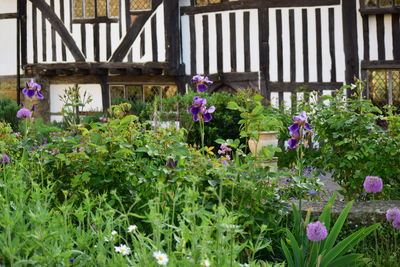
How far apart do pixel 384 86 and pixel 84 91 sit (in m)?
6.55

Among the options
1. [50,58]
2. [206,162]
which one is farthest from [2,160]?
[50,58]

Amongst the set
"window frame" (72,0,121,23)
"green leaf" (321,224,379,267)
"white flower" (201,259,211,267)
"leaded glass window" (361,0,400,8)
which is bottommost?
"green leaf" (321,224,379,267)

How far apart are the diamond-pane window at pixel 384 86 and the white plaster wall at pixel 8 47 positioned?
7829 millimetres

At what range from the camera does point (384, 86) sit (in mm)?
12641

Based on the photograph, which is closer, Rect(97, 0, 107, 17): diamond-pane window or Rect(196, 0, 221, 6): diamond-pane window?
Rect(196, 0, 221, 6): diamond-pane window

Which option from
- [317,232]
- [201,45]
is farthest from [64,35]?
[317,232]

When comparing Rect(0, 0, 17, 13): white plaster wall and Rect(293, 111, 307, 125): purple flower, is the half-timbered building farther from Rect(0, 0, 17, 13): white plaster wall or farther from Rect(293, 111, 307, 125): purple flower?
Rect(293, 111, 307, 125): purple flower

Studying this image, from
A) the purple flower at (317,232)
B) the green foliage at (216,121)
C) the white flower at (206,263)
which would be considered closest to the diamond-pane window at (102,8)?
the green foliage at (216,121)

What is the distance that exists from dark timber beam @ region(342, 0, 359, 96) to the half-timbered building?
0.06ft

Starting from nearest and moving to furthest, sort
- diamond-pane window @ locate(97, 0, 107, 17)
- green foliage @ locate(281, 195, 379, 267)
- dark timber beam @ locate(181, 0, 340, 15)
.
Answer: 1. green foliage @ locate(281, 195, 379, 267)
2. dark timber beam @ locate(181, 0, 340, 15)
3. diamond-pane window @ locate(97, 0, 107, 17)

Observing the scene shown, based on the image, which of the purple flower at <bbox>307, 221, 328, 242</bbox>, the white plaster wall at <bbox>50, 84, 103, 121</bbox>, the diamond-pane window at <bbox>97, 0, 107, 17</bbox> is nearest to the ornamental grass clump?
the purple flower at <bbox>307, 221, 328, 242</bbox>

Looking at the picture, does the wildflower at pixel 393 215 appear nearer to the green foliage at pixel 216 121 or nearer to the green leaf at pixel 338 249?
the green leaf at pixel 338 249

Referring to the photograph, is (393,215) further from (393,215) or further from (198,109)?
(198,109)

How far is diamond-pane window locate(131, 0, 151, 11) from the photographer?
14.4 metres
